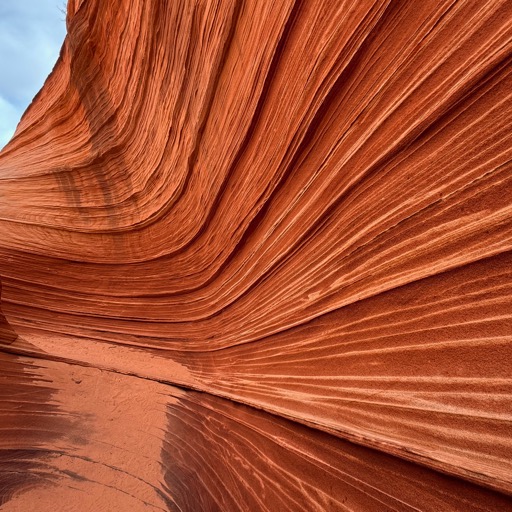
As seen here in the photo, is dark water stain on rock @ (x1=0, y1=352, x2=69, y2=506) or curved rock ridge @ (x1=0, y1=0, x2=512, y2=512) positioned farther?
dark water stain on rock @ (x1=0, y1=352, x2=69, y2=506)

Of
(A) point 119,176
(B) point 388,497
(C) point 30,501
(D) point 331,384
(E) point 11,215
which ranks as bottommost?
(C) point 30,501

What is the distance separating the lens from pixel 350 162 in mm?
827

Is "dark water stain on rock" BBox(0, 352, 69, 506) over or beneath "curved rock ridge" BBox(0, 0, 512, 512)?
beneath

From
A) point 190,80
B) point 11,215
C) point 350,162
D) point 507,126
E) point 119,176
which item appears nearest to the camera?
point 507,126

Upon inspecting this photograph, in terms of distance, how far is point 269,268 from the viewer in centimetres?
117

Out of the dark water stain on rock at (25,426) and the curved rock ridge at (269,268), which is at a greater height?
the curved rock ridge at (269,268)

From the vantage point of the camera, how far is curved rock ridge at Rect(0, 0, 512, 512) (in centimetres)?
57

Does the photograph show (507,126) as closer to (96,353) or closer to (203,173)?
(203,173)

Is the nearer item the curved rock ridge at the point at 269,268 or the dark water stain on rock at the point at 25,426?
the curved rock ridge at the point at 269,268

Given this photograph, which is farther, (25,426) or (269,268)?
(25,426)

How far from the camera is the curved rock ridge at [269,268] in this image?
1.89ft

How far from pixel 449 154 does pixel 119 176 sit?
1.69 meters

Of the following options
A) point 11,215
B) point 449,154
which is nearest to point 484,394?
point 449,154

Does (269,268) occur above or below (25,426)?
above
